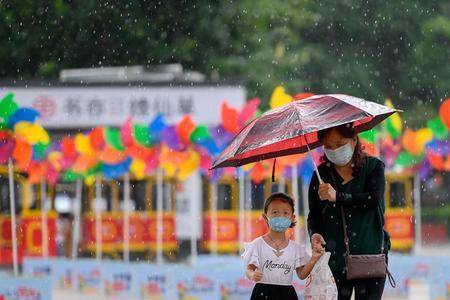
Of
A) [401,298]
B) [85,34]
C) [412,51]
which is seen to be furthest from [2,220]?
[412,51]

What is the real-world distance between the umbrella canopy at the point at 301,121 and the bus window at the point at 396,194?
19.2 m

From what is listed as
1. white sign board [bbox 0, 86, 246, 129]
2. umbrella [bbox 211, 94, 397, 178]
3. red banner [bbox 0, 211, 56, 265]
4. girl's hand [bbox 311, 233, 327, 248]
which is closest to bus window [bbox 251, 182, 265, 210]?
white sign board [bbox 0, 86, 246, 129]

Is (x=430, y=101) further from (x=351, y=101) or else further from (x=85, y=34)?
(x=351, y=101)

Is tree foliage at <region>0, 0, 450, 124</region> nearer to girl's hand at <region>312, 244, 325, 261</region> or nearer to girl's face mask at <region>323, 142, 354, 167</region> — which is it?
girl's face mask at <region>323, 142, 354, 167</region>

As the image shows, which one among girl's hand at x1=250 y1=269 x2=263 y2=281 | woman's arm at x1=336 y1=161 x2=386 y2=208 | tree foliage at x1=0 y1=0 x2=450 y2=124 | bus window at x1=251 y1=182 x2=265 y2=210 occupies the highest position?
tree foliage at x1=0 y1=0 x2=450 y2=124

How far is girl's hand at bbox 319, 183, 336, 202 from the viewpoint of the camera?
5.94 metres

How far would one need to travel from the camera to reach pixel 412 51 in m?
34.7

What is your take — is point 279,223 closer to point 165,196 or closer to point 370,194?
point 370,194

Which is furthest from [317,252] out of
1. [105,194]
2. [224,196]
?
[224,196]

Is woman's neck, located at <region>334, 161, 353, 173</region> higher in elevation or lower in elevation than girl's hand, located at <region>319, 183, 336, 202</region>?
higher

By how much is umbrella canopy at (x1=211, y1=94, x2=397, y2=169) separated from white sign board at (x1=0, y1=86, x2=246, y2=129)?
1687cm

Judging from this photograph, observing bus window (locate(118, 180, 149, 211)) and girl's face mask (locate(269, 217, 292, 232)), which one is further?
bus window (locate(118, 180, 149, 211))

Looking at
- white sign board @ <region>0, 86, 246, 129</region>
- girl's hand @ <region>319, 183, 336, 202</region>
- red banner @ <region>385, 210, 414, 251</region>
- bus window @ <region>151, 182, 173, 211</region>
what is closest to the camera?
girl's hand @ <region>319, 183, 336, 202</region>

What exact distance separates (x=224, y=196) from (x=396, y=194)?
327 centimetres
